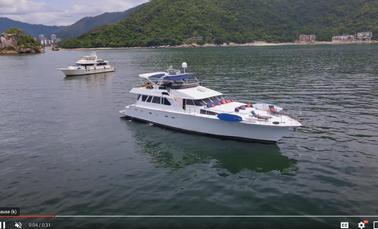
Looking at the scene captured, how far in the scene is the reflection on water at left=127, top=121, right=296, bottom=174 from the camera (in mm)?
22547

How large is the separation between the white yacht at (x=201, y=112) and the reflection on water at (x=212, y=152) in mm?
925

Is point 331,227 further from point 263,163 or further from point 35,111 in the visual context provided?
point 35,111

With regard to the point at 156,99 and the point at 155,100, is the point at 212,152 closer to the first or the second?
the point at 156,99

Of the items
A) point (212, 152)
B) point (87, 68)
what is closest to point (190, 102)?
point (212, 152)

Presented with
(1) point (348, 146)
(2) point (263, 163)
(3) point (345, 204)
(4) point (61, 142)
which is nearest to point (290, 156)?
(2) point (263, 163)

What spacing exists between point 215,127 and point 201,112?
2.05 metres

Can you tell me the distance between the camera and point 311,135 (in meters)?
27.7

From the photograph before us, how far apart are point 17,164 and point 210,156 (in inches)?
548

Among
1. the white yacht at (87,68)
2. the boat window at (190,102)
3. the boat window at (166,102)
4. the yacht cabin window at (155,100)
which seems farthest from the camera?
the white yacht at (87,68)

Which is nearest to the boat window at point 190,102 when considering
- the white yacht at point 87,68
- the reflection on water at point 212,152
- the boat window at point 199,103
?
the boat window at point 199,103

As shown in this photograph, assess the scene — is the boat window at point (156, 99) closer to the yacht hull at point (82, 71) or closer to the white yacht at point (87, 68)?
the yacht hull at point (82, 71)

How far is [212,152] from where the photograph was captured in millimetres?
25078

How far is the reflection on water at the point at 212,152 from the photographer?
22.5 meters

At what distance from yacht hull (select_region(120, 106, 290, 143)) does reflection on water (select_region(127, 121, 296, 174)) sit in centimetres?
54
